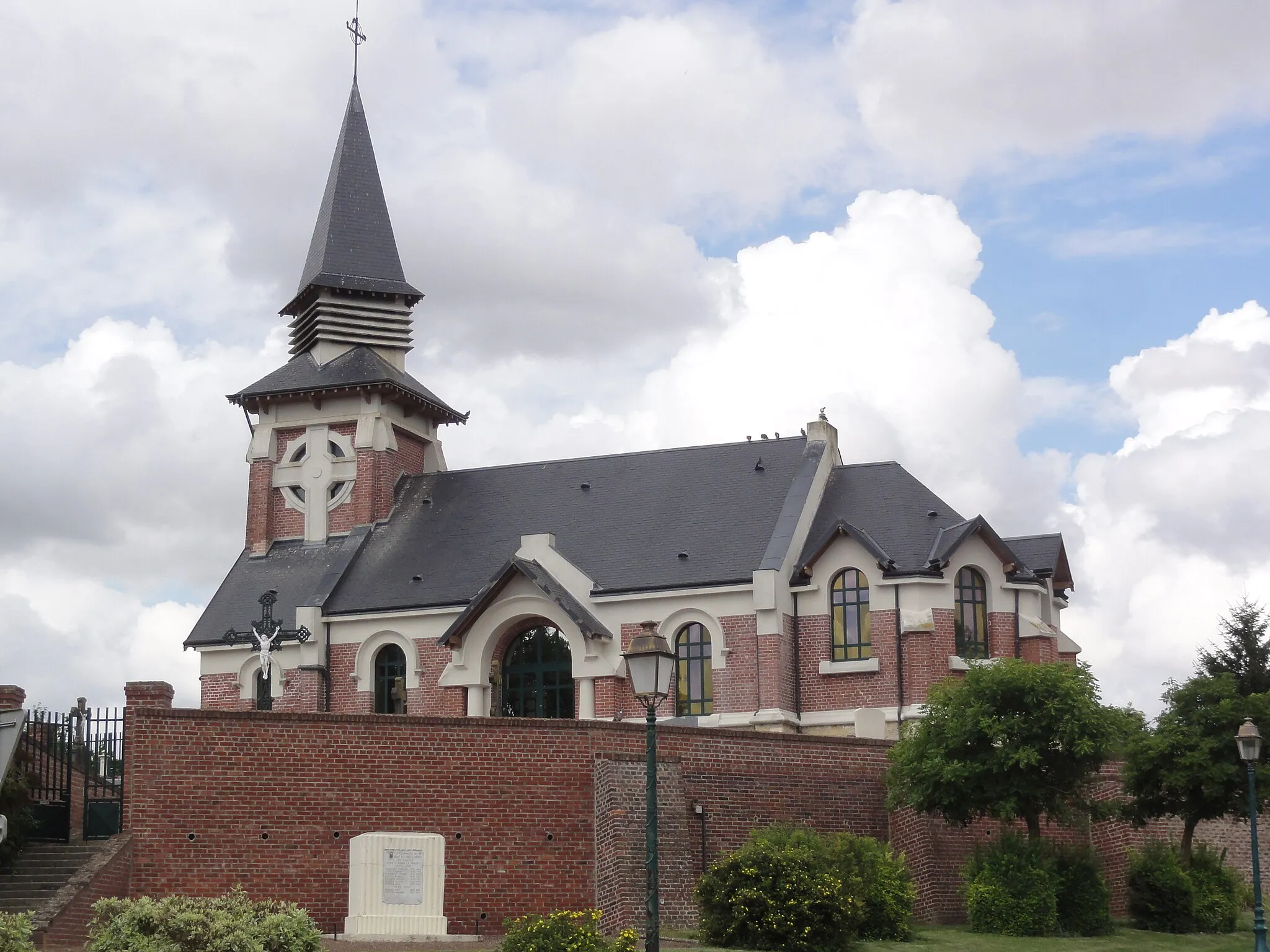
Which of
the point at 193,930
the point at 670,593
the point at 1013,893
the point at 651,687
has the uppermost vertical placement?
the point at 670,593

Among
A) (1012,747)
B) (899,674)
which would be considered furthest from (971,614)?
(1012,747)

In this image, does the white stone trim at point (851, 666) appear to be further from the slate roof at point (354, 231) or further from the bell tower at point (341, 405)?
the slate roof at point (354, 231)

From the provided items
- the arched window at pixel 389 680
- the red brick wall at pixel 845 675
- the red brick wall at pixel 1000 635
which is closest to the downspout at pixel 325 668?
the arched window at pixel 389 680

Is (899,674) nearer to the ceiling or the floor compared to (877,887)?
nearer to the ceiling

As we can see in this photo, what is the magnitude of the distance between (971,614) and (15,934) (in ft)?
86.9

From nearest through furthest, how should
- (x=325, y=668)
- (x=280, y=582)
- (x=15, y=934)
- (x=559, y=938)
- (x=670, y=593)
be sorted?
(x=15, y=934) → (x=559, y=938) → (x=670, y=593) → (x=325, y=668) → (x=280, y=582)

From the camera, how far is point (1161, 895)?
1206 inches

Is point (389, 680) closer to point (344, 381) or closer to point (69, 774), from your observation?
point (344, 381)

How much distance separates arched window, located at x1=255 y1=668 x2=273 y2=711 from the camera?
133 feet

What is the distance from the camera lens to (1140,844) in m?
33.6

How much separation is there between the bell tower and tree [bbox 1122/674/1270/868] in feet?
75.8

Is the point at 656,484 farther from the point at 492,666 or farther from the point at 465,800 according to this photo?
the point at 465,800

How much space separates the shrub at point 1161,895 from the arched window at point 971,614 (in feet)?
29.7

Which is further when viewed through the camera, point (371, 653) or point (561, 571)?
point (371, 653)
